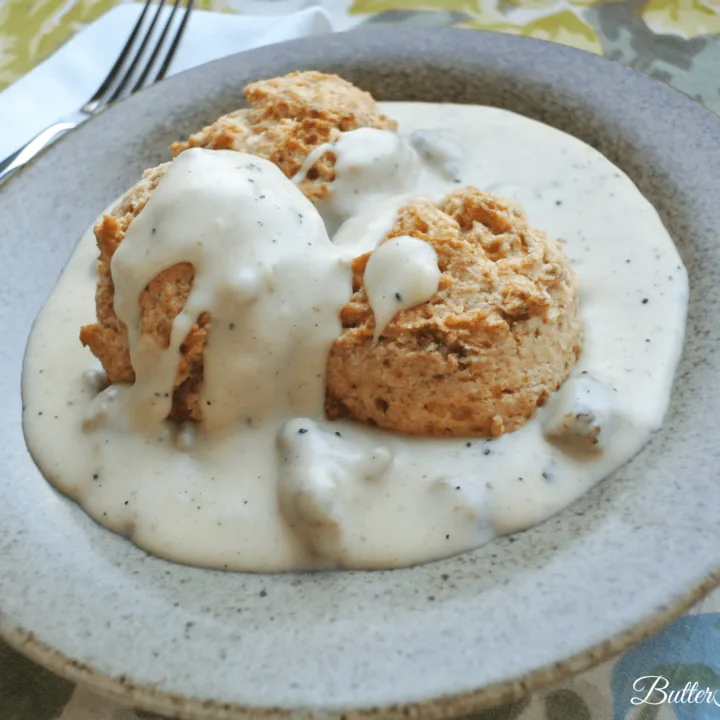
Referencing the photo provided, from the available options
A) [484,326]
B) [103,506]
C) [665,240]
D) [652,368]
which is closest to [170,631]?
[103,506]

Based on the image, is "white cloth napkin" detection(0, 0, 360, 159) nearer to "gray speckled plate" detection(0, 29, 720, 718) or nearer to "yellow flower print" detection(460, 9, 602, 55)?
"yellow flower print" detection(460, 9, 602, 55)

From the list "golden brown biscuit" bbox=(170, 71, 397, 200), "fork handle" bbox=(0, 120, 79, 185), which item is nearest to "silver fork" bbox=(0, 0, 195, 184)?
"fork handle" bbox=(0, 120, 79, 185)

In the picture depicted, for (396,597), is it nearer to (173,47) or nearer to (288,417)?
(288,417)

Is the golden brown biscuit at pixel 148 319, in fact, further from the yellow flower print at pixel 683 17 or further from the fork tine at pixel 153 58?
the yellow flower print at pixel 683 17

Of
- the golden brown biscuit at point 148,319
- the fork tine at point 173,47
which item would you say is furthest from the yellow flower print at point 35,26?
the golden brown biscuit at point 148,319

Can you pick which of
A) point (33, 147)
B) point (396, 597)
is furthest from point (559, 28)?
point (396, 597)
